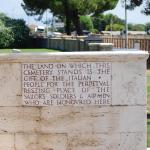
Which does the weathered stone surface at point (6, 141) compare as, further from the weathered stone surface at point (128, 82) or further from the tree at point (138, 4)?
the tree at point (138, 4)

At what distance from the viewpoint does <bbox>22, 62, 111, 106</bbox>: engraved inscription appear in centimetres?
735

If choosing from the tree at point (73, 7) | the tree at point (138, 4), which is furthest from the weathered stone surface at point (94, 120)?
the tree at point (73, 7)

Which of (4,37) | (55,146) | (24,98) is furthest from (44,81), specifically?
(4,37)

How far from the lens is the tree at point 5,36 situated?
183 feet

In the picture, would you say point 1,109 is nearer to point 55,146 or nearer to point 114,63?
point 55,146

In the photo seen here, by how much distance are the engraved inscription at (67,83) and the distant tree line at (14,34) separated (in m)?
48.3

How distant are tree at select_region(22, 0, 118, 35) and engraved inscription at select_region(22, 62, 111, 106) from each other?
4930 centimetres

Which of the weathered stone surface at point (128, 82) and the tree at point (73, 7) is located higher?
the tree at point (73, 7)

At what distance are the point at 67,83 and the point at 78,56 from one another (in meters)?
0.38

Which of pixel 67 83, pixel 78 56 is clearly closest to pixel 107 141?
pixel 67 83

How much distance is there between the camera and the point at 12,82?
24.3ft

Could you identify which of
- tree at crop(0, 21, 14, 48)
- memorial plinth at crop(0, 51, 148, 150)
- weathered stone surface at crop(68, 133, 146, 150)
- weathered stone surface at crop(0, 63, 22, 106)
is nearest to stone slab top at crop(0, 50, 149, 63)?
memorial plinth at crop(0, 51, 148, 150)

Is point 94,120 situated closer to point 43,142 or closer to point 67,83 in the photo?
point 67,83

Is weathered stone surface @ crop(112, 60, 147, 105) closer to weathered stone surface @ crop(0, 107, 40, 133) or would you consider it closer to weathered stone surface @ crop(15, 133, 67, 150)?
weathered stone surface @ crop(15, 133, 67, 150)
